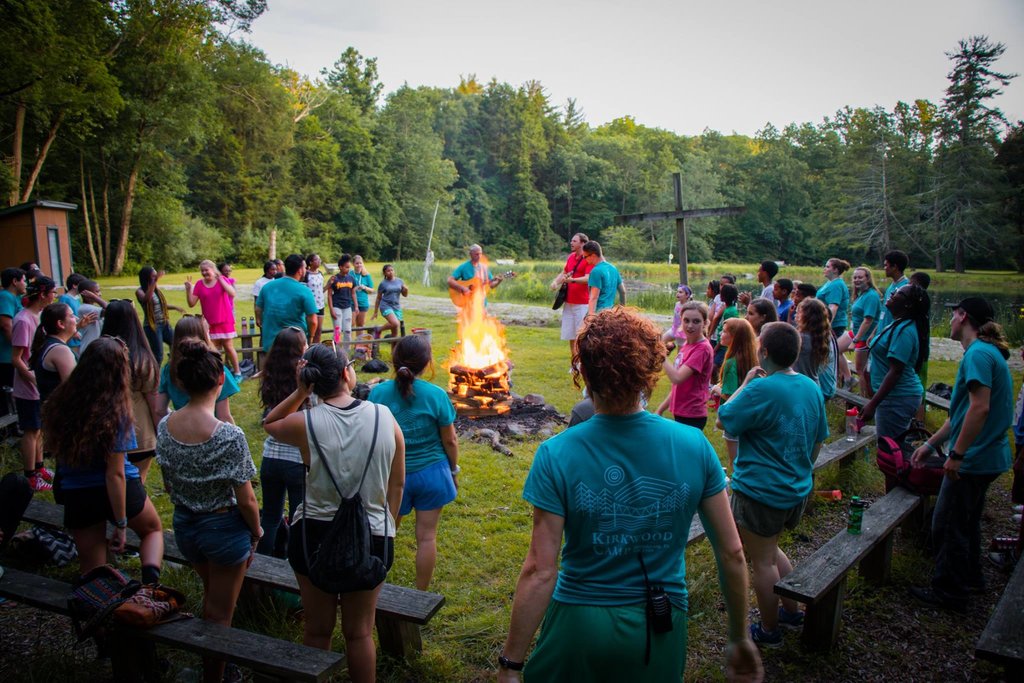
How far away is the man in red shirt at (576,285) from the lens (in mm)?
9117

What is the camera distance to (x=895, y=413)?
5.18m

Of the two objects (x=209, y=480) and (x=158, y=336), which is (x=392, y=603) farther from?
(x=158, y=336)

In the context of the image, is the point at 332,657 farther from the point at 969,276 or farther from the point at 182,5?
the point at 969,276

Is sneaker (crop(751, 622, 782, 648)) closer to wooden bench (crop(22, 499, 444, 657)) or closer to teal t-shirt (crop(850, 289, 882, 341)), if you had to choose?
wooden bench (crop(22, 499, 444, 657))

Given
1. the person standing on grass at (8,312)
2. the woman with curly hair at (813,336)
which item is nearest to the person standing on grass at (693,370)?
the woman with curly hair at (813,336)

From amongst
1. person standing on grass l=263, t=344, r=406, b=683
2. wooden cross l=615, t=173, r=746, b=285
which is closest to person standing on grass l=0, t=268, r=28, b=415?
person standing on grass l=263, t=344, r=406, b=683

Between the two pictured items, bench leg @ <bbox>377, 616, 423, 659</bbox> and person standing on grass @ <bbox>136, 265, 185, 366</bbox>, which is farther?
person standing on grass @ <bbox>136, 265, 185, 366</bbox>

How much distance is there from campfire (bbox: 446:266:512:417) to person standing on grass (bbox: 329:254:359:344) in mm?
3490

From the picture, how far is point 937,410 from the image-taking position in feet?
28.2

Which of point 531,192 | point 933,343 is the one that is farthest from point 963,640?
point 531,192

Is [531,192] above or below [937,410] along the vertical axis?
above

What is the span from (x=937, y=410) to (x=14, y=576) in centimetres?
999

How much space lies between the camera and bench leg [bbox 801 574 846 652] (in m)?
3.62

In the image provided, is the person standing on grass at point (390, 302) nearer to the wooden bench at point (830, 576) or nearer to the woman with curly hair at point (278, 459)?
the woman with curly hair at point (278, 459)
